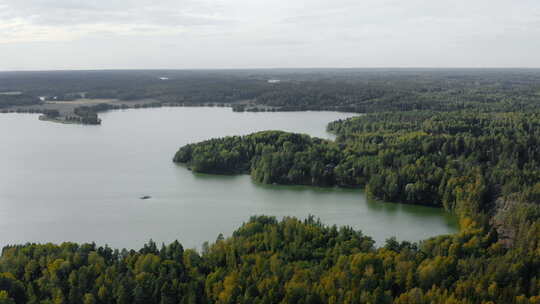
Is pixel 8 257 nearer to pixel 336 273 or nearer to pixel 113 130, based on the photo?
pixel 336 273

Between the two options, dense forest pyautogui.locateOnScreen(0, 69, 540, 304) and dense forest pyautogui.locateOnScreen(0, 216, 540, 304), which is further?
dense forest pyautogui.locateOnScreen(0, 69, 540, 304)

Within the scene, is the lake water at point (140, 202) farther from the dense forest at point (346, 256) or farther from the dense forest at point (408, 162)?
the dense forest at point (346, 256)

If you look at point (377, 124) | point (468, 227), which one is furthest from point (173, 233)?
point (377, 124)

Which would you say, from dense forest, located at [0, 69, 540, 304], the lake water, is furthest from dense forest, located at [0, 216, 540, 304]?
the lake water

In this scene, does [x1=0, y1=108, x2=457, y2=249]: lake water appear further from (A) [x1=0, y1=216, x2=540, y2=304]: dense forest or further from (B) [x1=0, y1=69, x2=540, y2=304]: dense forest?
(A) [x1=0, y1=216, x2=540, y2=304]: dense forest

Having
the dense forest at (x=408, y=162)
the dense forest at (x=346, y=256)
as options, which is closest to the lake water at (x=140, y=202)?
the dense forest at (x=408, y=162)

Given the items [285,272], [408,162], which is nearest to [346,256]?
[285,272]

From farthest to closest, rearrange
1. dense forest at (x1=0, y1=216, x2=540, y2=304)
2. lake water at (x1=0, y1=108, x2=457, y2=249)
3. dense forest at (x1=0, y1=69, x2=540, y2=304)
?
lake water at (x1=0, y1=108, x2=457, y2=249) < dense forest at (x1=0, y1=69, x2=540, y2=304) < dense forest at (x1=0, y1=216, x2=540, y2=304)

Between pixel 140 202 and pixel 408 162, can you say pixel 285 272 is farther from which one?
pixel 408 162
